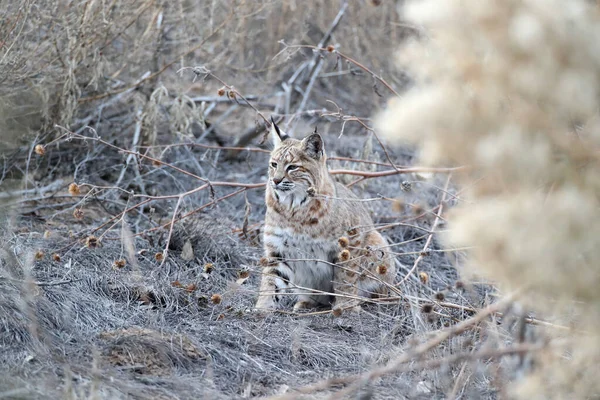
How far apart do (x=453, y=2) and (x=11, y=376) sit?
8.06ft

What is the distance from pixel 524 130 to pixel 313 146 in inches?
123

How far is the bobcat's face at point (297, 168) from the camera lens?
547 centimetres

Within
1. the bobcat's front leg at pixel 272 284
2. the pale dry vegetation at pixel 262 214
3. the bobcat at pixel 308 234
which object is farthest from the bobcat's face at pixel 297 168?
the bobcat's front leg at pixel 272 284

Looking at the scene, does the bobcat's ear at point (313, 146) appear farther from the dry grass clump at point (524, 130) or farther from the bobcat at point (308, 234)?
the dry grass clump at point (524, 130)

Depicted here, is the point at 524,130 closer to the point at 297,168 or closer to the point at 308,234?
the point at 308,234

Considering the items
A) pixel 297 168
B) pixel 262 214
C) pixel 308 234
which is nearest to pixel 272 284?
pixel 308 234

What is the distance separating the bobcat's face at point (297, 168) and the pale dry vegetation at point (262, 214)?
0.74 ft

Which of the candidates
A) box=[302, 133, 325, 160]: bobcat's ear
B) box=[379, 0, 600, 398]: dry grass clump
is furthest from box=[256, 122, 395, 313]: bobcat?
box=[379, 0, 600, 398]: dry grass clump

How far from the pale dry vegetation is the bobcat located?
240 millimetres

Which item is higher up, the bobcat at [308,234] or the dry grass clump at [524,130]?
the dry grass clump at [524,130]

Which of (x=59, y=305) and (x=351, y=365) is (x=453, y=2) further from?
(x=59, y=305)

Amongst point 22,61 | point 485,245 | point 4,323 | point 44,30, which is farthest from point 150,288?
point 44,30

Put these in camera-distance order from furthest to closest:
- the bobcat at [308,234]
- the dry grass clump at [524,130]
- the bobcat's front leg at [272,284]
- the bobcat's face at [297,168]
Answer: the bobcat's face at [297,168], the bobcat at [308,234], the bobcat's front leg at [272,284], the dry grass clump at [524,130]

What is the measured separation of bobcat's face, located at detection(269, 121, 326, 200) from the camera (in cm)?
547
